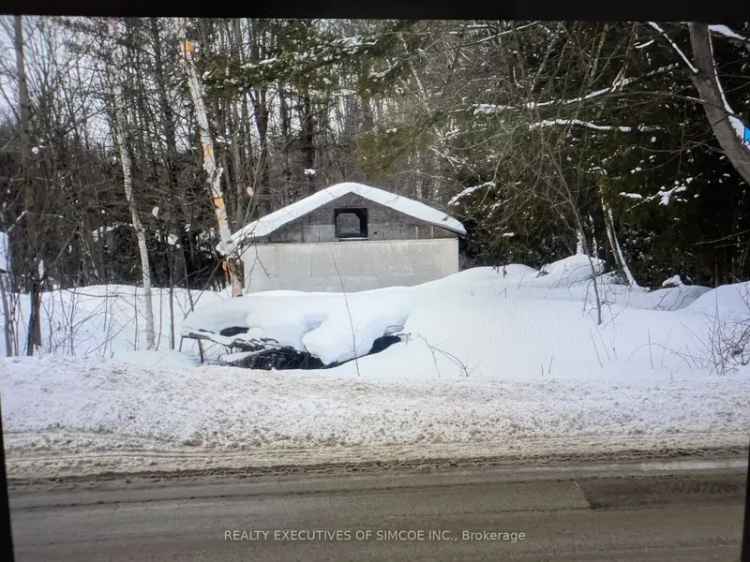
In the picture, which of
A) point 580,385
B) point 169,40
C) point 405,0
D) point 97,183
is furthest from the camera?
point 580,385

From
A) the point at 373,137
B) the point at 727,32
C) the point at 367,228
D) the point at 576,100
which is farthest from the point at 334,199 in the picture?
the point at 727,32

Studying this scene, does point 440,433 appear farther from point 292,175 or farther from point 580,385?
point 292,175

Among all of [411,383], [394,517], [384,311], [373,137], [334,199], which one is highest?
[373,137]

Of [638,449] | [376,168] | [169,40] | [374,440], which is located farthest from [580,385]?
[169,40]

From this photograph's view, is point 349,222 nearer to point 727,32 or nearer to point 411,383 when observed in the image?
point 411,383

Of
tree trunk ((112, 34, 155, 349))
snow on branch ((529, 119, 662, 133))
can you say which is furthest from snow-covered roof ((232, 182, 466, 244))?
snow on branch ((529, 119, 662, 133))
